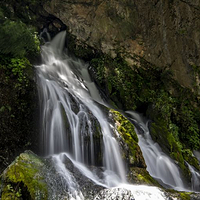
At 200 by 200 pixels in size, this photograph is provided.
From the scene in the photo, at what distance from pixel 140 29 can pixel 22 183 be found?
36.7 feet

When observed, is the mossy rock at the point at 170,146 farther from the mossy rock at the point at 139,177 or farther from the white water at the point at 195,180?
the mossy rock at the point at 139,177

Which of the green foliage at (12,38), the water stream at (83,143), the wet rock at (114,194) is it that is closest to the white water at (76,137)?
the water stream at (83,143)

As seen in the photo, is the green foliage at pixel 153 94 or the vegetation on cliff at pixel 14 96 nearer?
the vegetation on cliff at pixel 14 96

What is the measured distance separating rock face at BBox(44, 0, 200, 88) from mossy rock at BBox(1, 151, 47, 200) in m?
9.50

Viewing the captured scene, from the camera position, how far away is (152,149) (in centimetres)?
709

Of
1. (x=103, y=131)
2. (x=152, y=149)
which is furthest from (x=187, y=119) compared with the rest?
(x=103, y=131)

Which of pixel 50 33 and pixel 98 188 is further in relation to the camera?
pixel 50 33

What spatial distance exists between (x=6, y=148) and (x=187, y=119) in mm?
9420

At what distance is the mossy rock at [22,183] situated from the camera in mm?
3131

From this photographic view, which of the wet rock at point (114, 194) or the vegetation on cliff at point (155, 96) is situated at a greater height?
the vegetation on cliff at point (155, 96)

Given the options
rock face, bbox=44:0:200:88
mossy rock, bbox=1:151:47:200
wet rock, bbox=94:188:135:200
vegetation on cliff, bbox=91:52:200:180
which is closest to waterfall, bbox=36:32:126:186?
wet rock, bbox=94:188:135:200

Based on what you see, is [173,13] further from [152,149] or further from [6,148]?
[6,148]

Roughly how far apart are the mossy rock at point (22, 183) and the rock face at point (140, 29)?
9.50 metres

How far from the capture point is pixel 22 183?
3.21m
